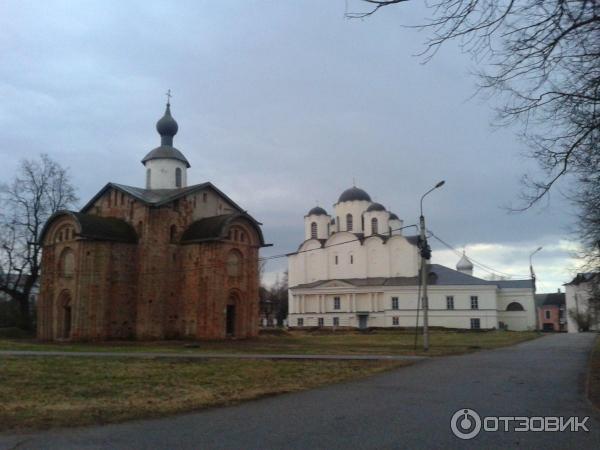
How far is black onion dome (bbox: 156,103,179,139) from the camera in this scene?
1663 inches

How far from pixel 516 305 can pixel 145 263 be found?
46.1 meters

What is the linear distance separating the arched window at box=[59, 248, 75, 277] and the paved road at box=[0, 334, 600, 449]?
2686 centimetres

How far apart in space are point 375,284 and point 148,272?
3315 cm

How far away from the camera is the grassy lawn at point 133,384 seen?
358 inches

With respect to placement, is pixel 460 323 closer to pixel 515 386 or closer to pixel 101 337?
pixel 101 337

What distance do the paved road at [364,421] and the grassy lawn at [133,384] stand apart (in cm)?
79

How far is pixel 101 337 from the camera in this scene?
3344 cm

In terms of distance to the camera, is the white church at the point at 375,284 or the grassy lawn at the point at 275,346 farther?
the white church at the point at 375,284

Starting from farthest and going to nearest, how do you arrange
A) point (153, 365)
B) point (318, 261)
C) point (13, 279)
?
point (318, 261), point (13, 279), point (153, 365)

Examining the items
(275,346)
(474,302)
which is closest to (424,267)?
(275,346)

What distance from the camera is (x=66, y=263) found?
35531 mm

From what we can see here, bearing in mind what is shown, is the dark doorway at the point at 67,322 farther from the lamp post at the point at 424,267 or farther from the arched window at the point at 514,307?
the arched window at the point at 514,307

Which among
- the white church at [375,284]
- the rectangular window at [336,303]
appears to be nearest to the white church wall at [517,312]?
the white church at [375,284]

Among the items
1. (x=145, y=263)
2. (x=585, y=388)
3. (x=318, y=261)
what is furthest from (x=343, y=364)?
(x=318, y=261)
